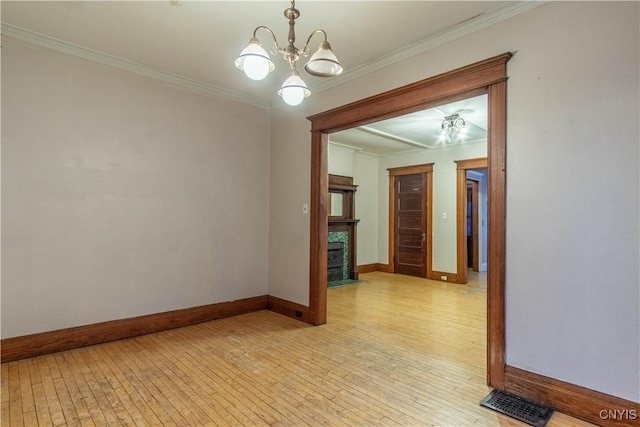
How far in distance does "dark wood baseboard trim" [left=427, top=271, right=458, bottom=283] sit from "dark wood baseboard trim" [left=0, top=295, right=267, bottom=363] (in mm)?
4070

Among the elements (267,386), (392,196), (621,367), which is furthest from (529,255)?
(392,196)

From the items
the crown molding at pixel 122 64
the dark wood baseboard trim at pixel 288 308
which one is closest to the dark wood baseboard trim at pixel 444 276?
the dark wood baseboard trim at pixel 288 308

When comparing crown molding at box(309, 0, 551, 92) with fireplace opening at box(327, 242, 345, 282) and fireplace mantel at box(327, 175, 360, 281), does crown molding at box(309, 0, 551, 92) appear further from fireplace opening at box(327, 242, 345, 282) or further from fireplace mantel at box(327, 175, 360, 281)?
fireplace opening at box(327, 242, 345, 282)

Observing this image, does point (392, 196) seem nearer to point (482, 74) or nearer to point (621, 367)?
point (482, 74)

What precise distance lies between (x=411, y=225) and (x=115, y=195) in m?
5.74

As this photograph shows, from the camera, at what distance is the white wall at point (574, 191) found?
1.98 meters

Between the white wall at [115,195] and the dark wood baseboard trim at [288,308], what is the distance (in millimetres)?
326

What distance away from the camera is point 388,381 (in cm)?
255

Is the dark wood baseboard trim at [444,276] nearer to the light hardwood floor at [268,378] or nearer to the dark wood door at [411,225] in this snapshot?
the dark wood door at [411,225]

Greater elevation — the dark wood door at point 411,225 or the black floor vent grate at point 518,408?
the dark wood door at point 411,225

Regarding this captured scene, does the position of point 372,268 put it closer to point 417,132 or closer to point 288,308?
point 417,132

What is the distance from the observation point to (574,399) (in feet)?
6.91

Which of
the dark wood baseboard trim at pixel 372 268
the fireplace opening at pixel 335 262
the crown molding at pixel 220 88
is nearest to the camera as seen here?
the crown molding at pixel 220 88

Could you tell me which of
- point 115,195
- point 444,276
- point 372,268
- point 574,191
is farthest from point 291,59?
point 372,268
